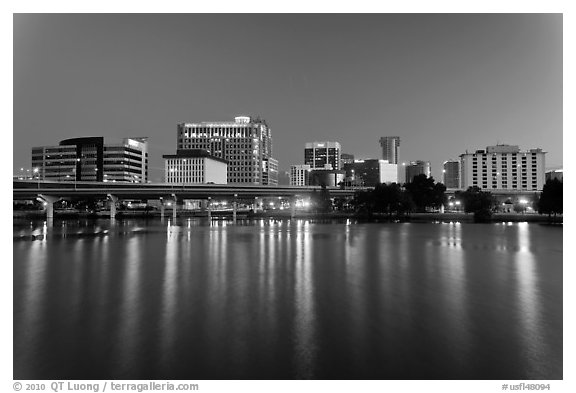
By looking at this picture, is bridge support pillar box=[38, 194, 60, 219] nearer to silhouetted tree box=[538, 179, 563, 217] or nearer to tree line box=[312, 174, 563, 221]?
tree line box=[312, 174, 563, 221]

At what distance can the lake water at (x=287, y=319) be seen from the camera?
1152 cm

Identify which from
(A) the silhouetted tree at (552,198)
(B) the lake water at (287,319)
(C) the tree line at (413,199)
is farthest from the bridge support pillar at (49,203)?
(A) the silhouetted tree at (552,198)

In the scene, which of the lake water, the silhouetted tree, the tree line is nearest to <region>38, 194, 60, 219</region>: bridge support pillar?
the tree line

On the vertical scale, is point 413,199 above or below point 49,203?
above

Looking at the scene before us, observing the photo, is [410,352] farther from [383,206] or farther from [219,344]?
[383,206]

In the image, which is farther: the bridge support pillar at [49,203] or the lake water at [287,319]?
the bridge support pillar at [49,203]

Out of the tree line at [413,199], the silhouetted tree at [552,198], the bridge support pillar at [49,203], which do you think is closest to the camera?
the silhouetted tree at [552,198]

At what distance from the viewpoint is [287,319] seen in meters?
15.6

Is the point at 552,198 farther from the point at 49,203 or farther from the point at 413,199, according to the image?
the point at 49,203

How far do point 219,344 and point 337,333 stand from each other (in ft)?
13.9

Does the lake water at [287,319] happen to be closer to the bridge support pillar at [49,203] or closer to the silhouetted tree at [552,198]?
the silhouetted tree at [552,198]

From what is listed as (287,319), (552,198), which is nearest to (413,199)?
(552,198)
